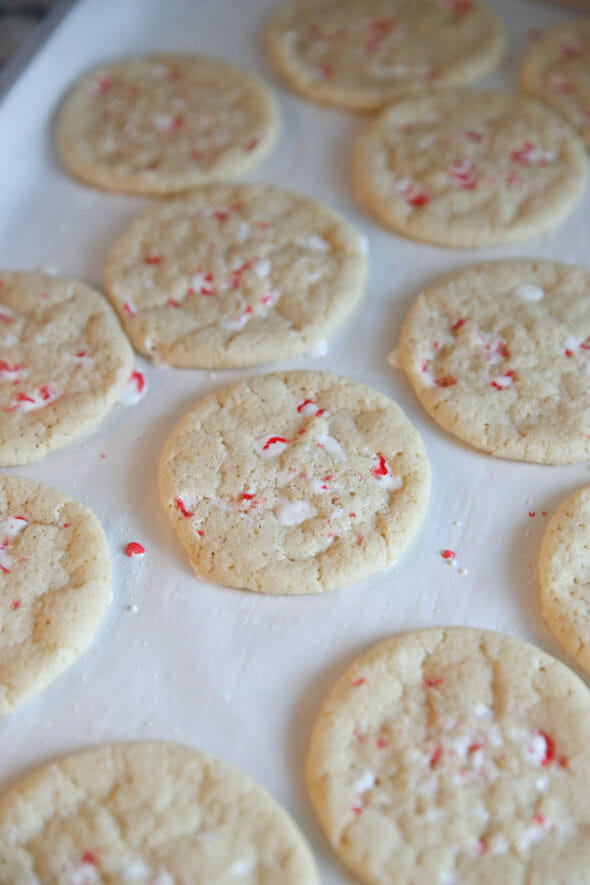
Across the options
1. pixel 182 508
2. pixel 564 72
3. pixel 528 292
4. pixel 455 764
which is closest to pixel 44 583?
pixel 182 508

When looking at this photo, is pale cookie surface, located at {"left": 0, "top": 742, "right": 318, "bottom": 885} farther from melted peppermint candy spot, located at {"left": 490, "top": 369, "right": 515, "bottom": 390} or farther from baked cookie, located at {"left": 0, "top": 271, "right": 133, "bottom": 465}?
melted peppermint candy spot, located at {"left": 490, "top": 369, "right": 515, "bottom": 390}

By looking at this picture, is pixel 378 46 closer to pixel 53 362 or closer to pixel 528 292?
pixel 528 292

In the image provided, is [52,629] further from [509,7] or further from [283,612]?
[509,7]

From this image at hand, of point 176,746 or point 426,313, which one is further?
point 426,313

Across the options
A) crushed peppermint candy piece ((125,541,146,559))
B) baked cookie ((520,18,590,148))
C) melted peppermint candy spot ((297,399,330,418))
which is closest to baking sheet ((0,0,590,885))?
crushed peppermint candy piece ((125,541,146,559))

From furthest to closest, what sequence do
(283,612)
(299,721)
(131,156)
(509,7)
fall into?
(509,7) < (131,156) < (283,612) < (299,721)

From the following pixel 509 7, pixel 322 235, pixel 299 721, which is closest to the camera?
pixel 299 721

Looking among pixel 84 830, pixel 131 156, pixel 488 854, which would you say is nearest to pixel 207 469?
pixel 84 830
